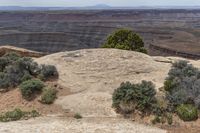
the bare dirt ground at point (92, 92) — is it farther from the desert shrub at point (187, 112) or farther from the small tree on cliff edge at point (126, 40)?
the small tree on cliff edge at point (126, 40)

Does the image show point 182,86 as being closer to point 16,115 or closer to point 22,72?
point 16,115

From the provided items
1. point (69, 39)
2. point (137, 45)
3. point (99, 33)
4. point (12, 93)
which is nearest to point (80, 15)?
point (99, 33)

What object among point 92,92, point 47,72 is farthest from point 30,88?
point 92,92

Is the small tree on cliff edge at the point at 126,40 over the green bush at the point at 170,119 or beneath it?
over

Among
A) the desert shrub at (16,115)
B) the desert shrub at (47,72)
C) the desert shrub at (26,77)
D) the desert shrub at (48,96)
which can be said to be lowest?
the desert shrub at (16,115)

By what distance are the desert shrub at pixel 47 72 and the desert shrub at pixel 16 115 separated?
3221 mm

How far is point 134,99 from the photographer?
46.6ft

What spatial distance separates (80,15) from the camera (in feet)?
593

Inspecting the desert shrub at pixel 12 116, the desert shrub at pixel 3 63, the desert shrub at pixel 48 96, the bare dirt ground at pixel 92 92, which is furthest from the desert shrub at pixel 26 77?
the desert shrub at pixel 12 116

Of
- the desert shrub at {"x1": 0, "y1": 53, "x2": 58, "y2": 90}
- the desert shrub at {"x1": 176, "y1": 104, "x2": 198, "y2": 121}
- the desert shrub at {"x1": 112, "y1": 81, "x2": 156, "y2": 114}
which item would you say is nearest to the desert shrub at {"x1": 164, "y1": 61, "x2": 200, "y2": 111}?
the desert shrub at {"x1": 176, "y1": 104, "x2": 198, "y2": 121}

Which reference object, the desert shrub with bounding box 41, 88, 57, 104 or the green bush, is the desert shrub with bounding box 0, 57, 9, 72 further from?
the green bush

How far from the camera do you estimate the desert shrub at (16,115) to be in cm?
1345

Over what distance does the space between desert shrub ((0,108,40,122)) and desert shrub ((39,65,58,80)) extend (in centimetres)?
322

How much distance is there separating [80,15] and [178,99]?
168379 mm
